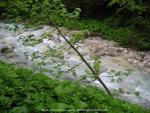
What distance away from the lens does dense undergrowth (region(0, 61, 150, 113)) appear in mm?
3956

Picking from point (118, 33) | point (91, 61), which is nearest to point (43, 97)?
point (91, 61)

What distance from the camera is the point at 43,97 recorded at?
14.0 feet

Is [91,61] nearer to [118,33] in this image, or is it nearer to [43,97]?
[118,33]

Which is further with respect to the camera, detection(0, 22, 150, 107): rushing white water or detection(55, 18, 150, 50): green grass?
detection(55, 18, 150, 50): green grass

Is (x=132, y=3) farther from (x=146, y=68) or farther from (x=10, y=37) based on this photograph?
(x=10, y=37)

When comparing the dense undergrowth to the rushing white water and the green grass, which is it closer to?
the rushing white water

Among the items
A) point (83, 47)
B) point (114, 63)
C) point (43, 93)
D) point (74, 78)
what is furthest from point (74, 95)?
point (83, 47)

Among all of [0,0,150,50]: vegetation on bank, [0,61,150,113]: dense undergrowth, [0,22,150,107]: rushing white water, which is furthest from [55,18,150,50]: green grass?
[0,61,150,113]: dense undergrowth

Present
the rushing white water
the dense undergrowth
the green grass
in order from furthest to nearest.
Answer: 1. the green grass
2. the rushing white water
3. the dense undergrowth

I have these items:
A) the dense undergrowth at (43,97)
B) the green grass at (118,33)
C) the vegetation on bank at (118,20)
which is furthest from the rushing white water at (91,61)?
the dense undergrowth at (43,97)

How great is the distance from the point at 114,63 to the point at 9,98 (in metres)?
5.33

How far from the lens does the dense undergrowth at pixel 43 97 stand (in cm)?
396

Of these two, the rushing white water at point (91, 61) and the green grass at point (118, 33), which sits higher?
the rushing white water at point (91, 61)

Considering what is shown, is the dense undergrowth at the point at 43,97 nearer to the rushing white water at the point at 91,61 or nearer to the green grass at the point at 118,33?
the rushing white water at the point at 91,61
